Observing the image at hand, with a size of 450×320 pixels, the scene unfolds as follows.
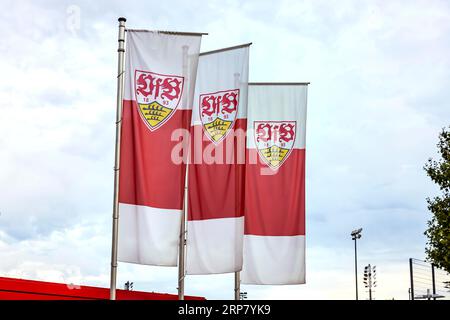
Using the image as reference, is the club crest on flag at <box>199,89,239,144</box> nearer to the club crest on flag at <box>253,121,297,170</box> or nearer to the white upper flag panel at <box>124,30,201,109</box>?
the white upper flag panel at <box>124,30,201,109</box>

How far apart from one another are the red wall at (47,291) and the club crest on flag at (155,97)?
177 inches

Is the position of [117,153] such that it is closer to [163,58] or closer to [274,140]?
[163,58]

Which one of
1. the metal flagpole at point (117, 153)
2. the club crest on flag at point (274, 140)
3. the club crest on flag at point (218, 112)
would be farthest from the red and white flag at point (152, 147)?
the club crest on flag at point (274, 140)

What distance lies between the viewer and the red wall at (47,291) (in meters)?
15.3

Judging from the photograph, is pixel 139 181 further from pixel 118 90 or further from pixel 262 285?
pixel 262 285

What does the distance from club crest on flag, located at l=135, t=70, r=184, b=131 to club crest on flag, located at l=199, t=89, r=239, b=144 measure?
1805 mm

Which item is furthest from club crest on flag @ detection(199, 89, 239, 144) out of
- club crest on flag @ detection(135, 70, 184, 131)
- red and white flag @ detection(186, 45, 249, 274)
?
club crest on flag @ detection(135, 70, 184, 131)

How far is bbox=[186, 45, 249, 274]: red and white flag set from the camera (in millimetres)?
18125

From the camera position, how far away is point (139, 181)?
16.6 m

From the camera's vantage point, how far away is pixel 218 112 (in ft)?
61.4

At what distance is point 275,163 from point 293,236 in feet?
7.77

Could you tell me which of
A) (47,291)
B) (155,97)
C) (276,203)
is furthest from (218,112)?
(47,291)

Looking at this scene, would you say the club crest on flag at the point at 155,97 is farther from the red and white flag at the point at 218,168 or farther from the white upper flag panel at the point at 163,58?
the red and white flag at the point at 218,168
